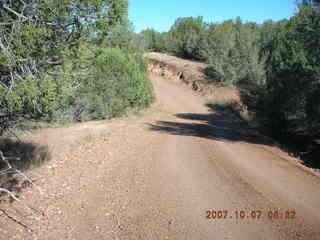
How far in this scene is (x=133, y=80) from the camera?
62.7 feet

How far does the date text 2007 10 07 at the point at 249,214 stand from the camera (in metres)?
5.92

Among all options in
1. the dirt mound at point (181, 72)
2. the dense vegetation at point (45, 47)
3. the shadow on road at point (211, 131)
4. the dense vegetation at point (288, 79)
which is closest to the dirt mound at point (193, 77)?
the dirt mound at point (181, 72)

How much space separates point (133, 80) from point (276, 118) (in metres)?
8.41

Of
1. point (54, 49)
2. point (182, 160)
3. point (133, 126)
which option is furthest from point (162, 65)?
point (54, 49)

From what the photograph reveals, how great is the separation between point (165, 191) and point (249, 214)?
1932 mm

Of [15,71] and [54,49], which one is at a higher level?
[54,49]

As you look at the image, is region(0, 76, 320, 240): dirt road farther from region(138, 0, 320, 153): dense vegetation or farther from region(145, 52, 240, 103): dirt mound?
region(145, 52, 240, 103): dirt mound

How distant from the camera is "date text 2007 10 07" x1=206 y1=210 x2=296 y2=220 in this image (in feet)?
19.4

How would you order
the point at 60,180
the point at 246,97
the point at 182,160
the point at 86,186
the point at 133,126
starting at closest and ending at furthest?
the point at 86,186
the point at 60,180
the point at 182,160
the point at 133,126
the point at 246,97

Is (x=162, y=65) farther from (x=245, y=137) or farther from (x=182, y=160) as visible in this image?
(x=182, y=160)

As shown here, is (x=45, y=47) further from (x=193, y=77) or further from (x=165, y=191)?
(x=193, y=77)

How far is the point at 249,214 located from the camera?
604cm

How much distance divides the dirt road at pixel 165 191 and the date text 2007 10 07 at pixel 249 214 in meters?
0.02

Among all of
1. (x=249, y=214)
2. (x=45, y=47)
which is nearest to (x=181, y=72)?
(x=249, y=214)
